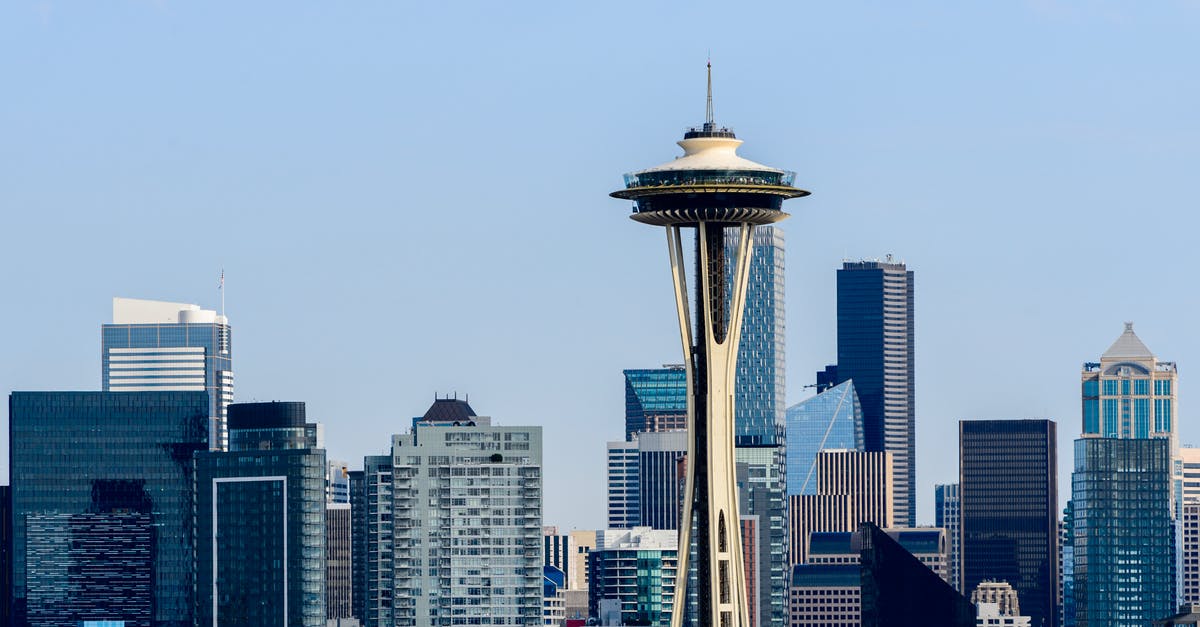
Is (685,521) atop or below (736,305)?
below

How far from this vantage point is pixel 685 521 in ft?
654

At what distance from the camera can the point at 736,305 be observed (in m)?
200

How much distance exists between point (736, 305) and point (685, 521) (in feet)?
43.7
